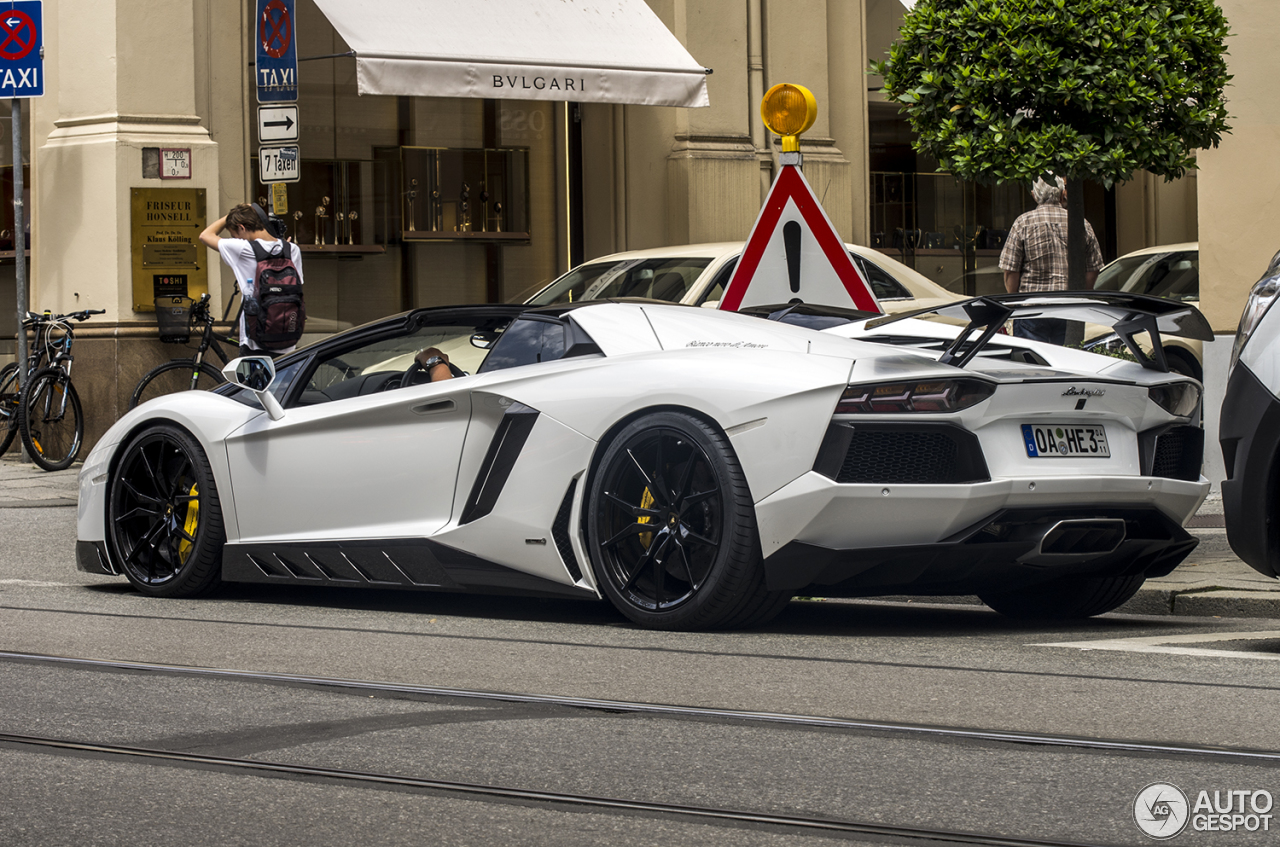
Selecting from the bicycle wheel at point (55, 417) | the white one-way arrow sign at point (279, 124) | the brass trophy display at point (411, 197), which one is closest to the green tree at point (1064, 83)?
the white one-way arrow sign at point (279, 124)

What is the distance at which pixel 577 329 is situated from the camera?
22.4ft

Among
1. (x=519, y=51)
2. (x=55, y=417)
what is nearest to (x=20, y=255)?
(x=55, y=417)

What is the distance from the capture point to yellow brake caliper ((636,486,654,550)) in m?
6.27

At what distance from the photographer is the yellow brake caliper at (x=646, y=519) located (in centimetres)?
627

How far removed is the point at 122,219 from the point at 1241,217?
818 cm

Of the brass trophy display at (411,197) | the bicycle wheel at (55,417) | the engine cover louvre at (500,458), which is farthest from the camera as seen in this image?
the brass trophy display at (411,197)

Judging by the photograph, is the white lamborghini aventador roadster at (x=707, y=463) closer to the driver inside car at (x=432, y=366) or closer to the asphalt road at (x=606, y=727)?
the driver inside car at (x=432, y=366)

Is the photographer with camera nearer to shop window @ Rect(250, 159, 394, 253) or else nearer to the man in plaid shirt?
shop window @ Rect(250, 159, 394, 253)

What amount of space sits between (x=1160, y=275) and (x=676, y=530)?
31.1 feet

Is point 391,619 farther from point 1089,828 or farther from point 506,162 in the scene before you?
point 506,162

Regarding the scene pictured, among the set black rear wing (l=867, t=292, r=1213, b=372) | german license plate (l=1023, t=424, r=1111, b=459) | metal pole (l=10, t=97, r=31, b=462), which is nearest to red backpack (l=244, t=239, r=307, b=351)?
metal pole (l=10, t=97, r=31, b=462)

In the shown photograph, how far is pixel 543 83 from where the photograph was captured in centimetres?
1552

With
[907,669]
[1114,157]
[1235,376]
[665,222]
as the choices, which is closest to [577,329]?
[907,669]

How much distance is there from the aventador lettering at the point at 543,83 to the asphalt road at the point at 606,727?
8674mm
